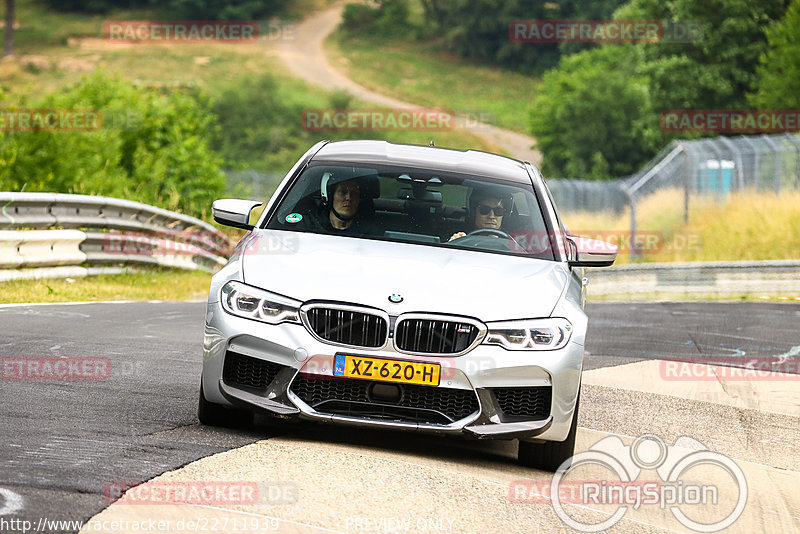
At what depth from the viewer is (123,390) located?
7773 millimetres

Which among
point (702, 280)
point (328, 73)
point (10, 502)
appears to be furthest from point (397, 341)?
point (328, 73)

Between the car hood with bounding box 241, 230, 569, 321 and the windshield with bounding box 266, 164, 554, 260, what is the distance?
231 mm

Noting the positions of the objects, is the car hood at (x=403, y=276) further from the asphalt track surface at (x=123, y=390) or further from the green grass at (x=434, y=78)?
the green grass at (x=434, y=78)

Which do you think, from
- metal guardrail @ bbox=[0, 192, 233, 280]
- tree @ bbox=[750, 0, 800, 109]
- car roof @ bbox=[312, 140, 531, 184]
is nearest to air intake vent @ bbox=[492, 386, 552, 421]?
car roof @ bbox=[312, 140, 531, 184]

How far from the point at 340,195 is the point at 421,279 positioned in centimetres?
126

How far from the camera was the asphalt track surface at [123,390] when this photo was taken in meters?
5.31

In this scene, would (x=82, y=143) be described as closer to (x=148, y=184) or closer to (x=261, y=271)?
(x=148, y=184)

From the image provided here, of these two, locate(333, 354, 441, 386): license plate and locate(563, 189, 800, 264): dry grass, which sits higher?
locate(333, 354, 441, 386): license plate

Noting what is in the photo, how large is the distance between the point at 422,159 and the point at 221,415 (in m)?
2.22

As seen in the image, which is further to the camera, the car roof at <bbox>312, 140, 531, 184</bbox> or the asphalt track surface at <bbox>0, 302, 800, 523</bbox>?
the car roof at <bbox>312, 140, 531, 184</bbox>

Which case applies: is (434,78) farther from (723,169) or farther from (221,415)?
(221,415)

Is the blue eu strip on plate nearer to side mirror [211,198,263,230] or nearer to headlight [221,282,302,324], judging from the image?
headlight [221,282,302,324]

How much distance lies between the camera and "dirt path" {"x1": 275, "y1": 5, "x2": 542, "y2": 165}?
84.9m

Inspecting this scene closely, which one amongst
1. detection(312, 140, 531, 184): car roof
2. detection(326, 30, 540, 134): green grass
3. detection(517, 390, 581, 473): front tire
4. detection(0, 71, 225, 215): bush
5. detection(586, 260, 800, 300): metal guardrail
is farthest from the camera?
detection(326, 30, 540, 134): green grass
